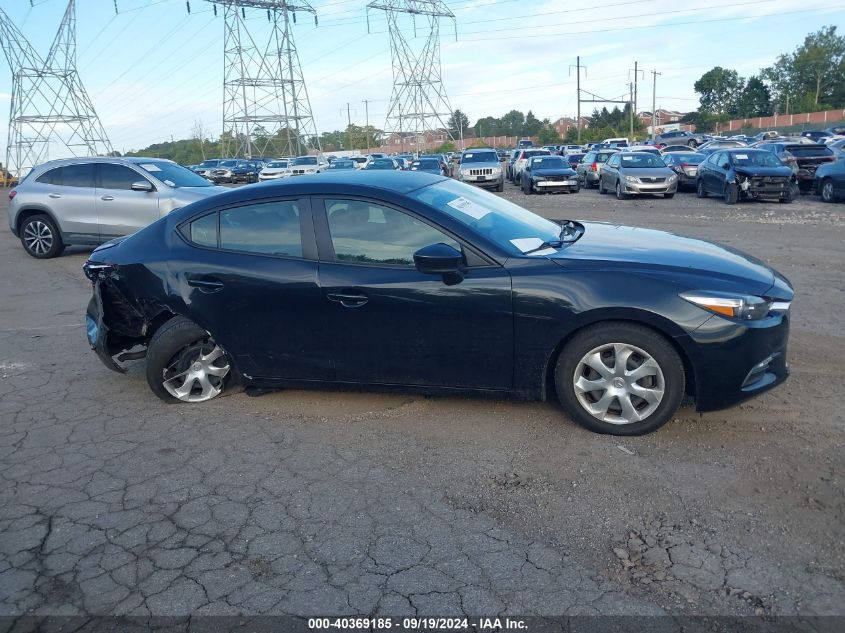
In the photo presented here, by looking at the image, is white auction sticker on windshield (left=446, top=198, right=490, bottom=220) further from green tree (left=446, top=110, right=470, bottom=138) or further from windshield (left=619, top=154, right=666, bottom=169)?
green tree (left=446, top=110, right=470, bottom=138)

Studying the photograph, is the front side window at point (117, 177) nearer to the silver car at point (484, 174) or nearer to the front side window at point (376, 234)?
the front side window at point (376, 234)

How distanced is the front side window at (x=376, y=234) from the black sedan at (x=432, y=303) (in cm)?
1

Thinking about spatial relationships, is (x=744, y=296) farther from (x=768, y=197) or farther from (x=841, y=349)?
(x=768, y=197)

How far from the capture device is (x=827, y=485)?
3.71m

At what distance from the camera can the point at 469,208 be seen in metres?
5.05

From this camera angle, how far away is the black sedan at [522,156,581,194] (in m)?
25.3

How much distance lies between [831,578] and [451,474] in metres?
1.89

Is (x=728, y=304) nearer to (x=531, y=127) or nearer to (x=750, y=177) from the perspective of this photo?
(x=750, y=177)

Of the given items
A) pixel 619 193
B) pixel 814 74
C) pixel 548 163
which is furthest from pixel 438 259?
pixel 814 74

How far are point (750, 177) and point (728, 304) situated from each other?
16.5 meters

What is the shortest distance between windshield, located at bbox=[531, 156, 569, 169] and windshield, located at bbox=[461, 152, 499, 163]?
9.04 ft

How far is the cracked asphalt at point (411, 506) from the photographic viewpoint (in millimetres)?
3049

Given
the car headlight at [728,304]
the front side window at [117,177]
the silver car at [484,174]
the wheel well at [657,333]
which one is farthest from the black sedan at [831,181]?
the wheel well at [657,333]

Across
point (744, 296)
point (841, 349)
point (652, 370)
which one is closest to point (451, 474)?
point (652, 370)
